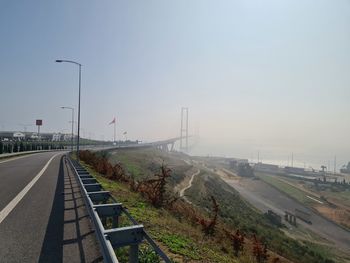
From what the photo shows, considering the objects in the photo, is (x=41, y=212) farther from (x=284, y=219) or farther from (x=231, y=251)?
(x=284, y=219)

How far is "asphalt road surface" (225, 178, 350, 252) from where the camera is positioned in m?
48.7

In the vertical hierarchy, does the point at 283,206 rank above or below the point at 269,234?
below

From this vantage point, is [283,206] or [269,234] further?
[283,206]

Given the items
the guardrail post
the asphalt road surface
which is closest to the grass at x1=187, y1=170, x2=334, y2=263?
the asphalt road surface

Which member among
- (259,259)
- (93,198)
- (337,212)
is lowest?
(337,212)

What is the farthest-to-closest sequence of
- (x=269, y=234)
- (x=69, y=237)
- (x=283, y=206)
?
1. (x=283, y=206)
2. (x=269, y=234)
3. (x=69, y=237)

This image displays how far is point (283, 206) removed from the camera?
222 feet

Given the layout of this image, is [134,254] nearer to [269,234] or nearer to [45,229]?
[45,229]

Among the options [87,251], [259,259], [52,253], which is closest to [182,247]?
[87,251]

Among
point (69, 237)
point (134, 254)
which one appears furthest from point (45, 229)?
point (134, 254)

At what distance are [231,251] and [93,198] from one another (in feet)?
14.2

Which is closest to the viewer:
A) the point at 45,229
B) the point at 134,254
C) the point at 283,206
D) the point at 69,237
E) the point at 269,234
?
the point at 134,254

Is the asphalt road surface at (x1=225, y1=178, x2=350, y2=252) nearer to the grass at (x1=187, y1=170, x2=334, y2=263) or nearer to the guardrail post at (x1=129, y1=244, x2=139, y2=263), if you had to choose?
the grass at (x1=187, y1=170, x2=334, y2=263)

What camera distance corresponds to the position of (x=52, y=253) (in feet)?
19.9
